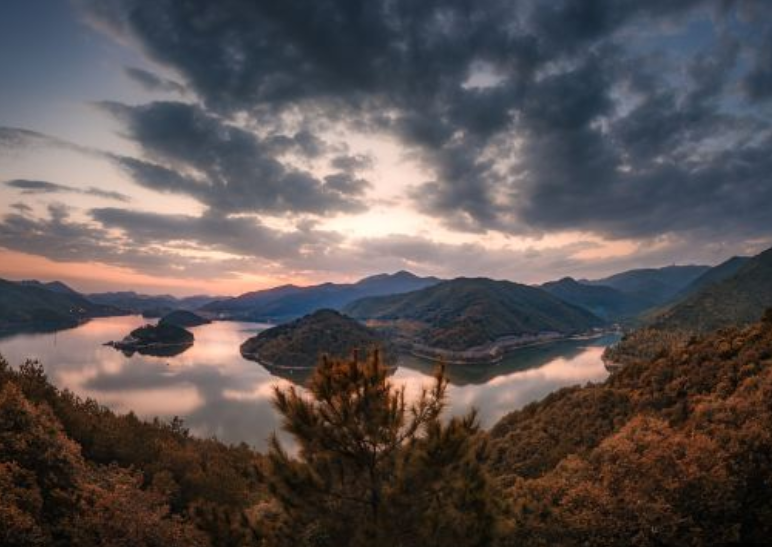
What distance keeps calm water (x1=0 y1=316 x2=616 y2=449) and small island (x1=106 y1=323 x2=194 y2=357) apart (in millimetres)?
4790

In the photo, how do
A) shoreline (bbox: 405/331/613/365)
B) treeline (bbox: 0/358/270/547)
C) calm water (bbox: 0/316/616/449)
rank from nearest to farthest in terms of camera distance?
treeline (bbox: 0/358/270/547) → calm water (bbox: 0/316/616/449) → shoreline (bbox: 405/331/613/365)

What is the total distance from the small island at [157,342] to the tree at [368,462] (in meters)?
156

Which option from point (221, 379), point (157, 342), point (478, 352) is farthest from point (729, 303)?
point (157, 342)

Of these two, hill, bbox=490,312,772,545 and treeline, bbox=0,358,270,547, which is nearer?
treeline, bbox=0,358,270,547

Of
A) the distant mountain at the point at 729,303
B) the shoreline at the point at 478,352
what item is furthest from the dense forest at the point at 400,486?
the distant mountain at the point at 729,303

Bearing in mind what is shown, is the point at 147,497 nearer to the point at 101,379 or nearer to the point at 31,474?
the point at 31,474

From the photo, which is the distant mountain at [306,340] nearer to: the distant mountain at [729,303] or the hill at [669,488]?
the distant mountain at [729,303]

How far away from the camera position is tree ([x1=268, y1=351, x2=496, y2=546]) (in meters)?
8.40

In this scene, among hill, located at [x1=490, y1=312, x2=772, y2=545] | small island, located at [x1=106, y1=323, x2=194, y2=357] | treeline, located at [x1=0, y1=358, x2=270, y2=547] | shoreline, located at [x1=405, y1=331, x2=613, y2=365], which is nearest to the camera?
treeline, located at [x1=0, y1=358, x2=270, y2=547]

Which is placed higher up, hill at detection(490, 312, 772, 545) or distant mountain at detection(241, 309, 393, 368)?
hill at detection(490, 312, 772, 545)

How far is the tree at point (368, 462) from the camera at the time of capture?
27.6 feet

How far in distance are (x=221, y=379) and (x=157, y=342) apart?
75.8 m

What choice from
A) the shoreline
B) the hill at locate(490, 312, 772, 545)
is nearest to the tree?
the hill at locate(490, 312, 772, 545)

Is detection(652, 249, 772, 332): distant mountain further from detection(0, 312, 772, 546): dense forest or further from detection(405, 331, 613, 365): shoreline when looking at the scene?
detection(0, 312, 772, 546): dense forest
